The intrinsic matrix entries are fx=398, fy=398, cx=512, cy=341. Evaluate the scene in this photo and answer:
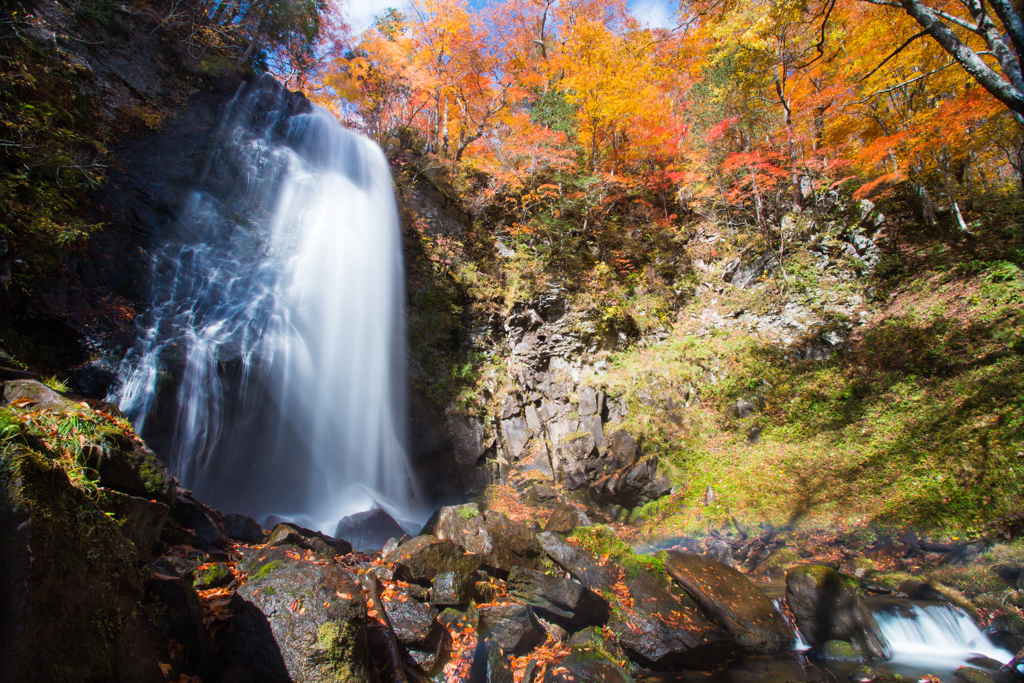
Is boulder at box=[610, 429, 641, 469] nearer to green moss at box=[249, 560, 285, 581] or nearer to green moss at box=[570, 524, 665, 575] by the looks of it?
green moss at box=[570, 524, 665, 575]

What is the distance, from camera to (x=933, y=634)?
5.12 m

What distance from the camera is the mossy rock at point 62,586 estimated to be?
1.93 metres

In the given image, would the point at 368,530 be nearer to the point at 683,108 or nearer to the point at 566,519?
the point at 566,519

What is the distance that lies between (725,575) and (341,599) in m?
5.47

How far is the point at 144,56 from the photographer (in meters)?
11.7

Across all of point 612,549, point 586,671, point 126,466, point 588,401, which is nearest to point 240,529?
point 126,466

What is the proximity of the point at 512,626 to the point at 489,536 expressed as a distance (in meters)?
1.52

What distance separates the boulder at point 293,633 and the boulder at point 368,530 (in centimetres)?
403

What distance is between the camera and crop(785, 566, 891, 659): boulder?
202 inches

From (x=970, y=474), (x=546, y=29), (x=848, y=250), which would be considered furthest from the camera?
(x=546, y=29)

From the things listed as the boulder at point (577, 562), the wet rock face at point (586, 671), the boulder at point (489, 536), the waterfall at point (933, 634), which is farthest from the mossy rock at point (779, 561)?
the wet rock face at point (586, 671)

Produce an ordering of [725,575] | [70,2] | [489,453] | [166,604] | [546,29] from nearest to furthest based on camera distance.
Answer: [166,604], [725,575], [70,2], [489,453], [546,29]

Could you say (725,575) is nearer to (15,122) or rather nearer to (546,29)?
(15,122)

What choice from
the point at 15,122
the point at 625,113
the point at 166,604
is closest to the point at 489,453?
the point at 166,604
